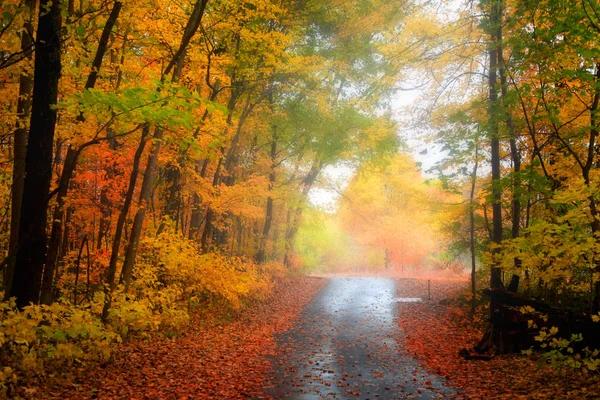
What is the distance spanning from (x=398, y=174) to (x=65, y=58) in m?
35.3

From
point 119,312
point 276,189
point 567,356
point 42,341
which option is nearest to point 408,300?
point 276,189

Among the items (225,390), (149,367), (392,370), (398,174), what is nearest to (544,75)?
(392,370)

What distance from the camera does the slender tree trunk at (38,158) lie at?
652 centimetres

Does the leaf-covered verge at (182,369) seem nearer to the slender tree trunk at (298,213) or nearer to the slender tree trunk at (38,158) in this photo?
the slender tree trunk at (38,158)

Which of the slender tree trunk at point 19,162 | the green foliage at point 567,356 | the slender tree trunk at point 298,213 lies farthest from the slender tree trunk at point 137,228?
the slender tree trunk at point 298,213

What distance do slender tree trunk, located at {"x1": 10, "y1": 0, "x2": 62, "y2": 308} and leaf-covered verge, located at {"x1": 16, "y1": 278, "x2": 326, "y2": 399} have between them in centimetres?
155

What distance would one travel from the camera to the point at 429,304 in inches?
756

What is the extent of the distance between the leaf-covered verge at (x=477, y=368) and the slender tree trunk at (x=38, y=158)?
726 cm

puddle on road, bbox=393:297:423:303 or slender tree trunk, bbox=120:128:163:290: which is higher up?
slender tree trunk, bbox=120:128:163:290

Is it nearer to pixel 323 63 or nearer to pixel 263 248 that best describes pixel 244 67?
pixel 323 63

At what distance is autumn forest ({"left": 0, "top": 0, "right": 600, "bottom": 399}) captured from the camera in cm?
692

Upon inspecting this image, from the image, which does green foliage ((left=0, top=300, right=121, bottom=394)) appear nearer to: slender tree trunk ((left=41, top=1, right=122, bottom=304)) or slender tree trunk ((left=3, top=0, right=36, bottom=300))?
slender tree trunk ((left=41, top=1, right=122, bottom=304))

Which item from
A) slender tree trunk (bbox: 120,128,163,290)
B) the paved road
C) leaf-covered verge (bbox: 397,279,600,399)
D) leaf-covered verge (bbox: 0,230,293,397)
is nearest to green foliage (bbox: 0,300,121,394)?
leaf-covered verge (bbox: 0,230,293,397)

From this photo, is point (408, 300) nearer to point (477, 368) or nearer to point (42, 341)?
point (477, 368)
